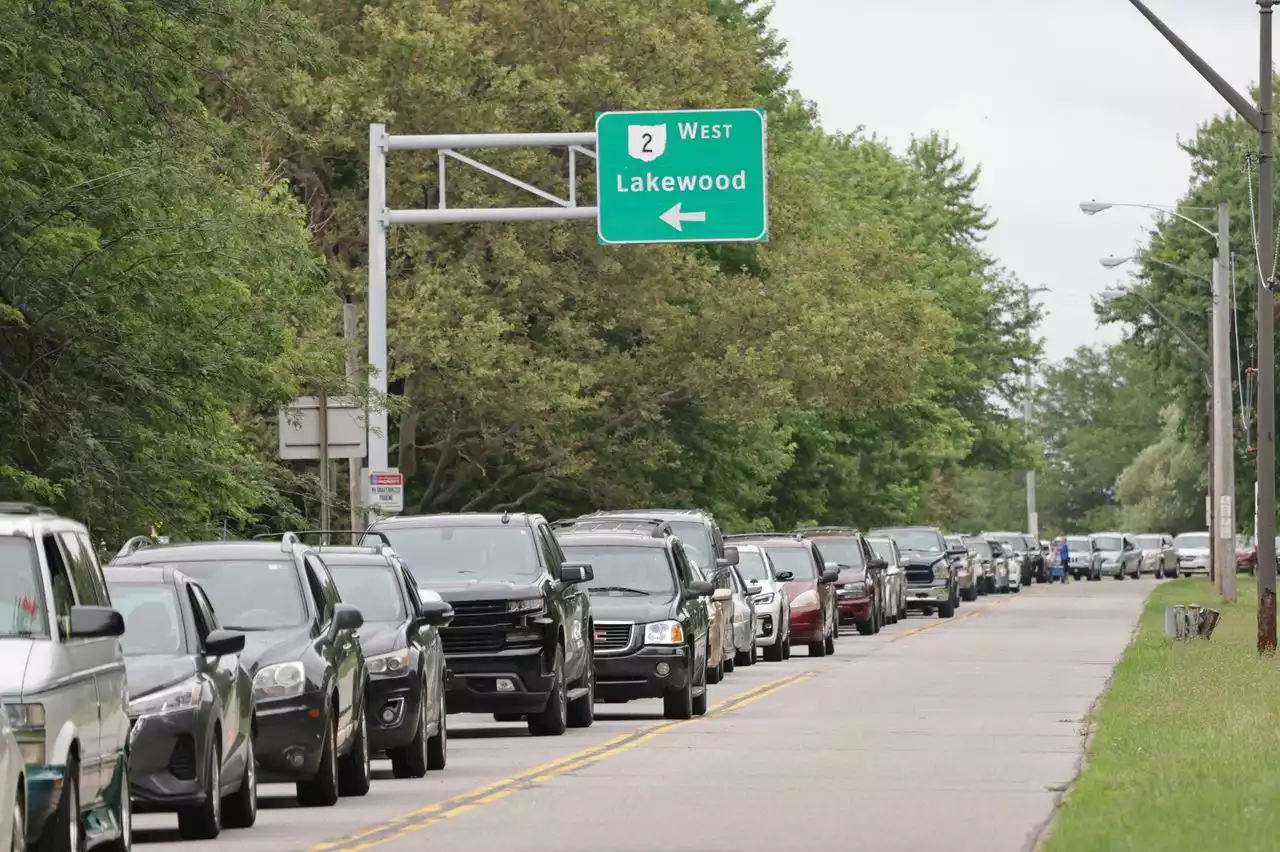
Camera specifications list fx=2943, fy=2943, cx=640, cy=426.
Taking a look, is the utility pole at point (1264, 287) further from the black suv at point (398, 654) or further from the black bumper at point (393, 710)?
the black bumper at point (393, 710)

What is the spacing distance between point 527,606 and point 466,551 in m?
1.47

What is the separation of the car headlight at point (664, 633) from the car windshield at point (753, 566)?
1514cm

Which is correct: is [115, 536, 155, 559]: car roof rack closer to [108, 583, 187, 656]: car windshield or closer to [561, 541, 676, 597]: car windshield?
[108, 583, 187, 656]: car windshield

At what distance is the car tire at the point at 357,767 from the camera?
1966 cm

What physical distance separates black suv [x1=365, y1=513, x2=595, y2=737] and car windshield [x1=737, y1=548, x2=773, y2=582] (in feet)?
54.9

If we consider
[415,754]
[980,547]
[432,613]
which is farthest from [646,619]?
[980,547]

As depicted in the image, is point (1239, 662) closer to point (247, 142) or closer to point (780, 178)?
point (247, 142)

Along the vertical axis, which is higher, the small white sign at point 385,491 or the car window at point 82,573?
the small white sign at point 385,491

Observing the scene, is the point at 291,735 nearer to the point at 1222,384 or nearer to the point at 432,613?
the point at 432,613

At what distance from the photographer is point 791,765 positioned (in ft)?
72.3

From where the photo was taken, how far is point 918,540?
68.8 meters

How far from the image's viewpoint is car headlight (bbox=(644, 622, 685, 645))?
93.8 ft

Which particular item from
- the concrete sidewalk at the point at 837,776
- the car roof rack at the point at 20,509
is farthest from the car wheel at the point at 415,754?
the car roof rack at the point at 20,509

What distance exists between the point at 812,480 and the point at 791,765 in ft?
182
